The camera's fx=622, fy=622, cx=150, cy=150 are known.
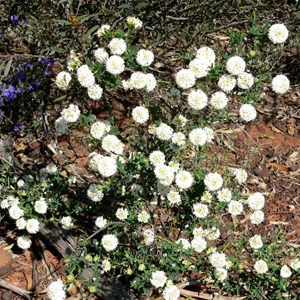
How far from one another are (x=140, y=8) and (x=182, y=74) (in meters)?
1.62

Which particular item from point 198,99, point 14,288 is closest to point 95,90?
point 198,99

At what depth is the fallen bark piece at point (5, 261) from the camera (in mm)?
3900

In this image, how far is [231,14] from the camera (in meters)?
4.69

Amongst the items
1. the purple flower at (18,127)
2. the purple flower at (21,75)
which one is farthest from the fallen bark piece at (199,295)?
the purple flower at (21,75)

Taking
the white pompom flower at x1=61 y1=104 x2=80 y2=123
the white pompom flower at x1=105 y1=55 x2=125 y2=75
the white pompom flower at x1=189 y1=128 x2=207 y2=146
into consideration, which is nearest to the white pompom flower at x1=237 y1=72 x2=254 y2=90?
the white pompom flower at x1=189 y1=128 x2=207 y2=146

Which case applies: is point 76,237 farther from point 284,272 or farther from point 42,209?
point 284,272

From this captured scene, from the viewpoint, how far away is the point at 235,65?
276 cm

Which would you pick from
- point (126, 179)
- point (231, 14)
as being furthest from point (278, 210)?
point (126, 179)

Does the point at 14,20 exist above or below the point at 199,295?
above

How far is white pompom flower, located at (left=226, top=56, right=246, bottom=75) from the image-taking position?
9.05ft

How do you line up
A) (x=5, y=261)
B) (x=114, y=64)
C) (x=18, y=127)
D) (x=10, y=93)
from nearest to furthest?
1. (x=114, y=64)
2. (x=5, y=261)
3. (x=10, y=93)
4. (x=18, y=127)

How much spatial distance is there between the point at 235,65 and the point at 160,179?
0.61 metres

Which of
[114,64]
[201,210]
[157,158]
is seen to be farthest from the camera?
[201,210]

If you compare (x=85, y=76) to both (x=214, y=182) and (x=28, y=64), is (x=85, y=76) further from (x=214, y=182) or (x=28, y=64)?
(x=28, y=64)
